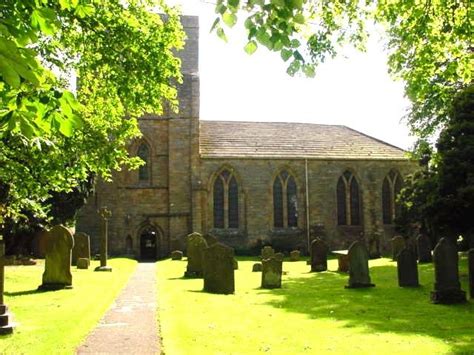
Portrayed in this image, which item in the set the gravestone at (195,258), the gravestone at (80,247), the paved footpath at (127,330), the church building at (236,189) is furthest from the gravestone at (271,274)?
the church building at (236,189)

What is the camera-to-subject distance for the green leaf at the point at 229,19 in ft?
11.7

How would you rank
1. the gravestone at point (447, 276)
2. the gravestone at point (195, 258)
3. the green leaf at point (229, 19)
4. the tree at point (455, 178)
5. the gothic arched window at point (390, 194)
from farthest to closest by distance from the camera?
the gothic arched window at point (390, 194) → the gravestone at point (195, 258) → the tree at point (455, 178) → the gravestone at point (447, 276) → the green leaf at point (229, 19)

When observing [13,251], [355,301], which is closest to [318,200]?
[13,251]

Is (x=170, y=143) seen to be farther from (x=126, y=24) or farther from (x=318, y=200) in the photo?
(x=126, y=24)

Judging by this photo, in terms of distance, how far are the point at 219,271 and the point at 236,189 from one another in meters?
21.3

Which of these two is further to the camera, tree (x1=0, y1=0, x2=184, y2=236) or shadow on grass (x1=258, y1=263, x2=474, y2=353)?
tree (x1=0, y1=0, x2=184, y2=236)

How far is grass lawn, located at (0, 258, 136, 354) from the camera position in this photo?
782 cm

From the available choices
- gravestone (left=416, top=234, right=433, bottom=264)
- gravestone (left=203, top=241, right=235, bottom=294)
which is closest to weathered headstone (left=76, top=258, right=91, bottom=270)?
gravestone (left=203, top=241, right=235, bottom=294)

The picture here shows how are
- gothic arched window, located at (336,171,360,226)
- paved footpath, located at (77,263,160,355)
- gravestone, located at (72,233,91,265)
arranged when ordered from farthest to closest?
gothic arched window, located at (336,171,360,226) < gravestone, located at (72,233,91,265) < paved footpath, located at (77,263,160,355)

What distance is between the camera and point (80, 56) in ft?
42.9

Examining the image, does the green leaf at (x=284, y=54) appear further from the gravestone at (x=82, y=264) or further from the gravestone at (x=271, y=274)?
the gravestone at (x=82, y=264)

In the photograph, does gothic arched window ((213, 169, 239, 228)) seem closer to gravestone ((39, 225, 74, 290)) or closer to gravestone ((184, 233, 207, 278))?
gravestone ((184, 233, 207, 278))

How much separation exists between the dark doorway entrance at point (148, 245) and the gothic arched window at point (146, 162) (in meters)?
3.66

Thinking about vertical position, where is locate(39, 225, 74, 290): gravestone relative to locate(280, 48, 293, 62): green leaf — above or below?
below
